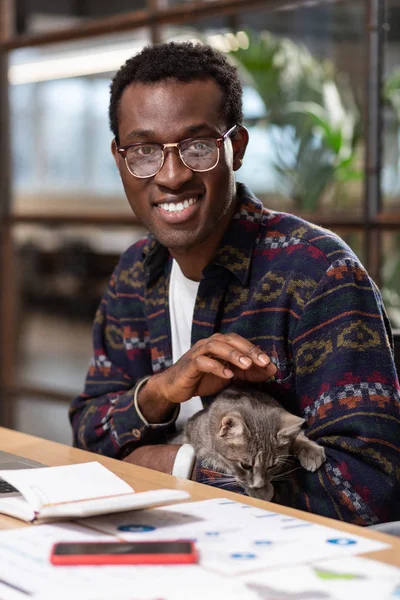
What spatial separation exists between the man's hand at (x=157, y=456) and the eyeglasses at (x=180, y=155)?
Result: 1.80 feet

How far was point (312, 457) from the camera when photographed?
164cm

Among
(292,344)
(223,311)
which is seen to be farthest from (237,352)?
(223,311)

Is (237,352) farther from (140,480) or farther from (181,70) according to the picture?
(181,70)

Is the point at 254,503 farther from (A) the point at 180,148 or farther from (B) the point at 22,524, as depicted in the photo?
Answer: (A) the point at 180,148

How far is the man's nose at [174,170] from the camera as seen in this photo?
1.79m

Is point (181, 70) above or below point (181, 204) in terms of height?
above

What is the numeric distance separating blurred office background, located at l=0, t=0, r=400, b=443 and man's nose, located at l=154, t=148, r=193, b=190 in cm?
101

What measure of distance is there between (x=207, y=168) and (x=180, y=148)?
0.07 m

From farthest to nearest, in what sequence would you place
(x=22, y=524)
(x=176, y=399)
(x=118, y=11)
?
(x=118, y=11) < (x=176, y=399) < (x=22, y=524)

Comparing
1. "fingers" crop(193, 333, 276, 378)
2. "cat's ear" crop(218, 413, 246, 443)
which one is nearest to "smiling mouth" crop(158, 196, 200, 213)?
"fingers" crop(193, 333, 276, 378)

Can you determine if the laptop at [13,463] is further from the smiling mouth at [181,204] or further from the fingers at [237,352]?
the smiling mouth at [181,204]

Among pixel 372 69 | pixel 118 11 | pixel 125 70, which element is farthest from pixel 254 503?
pixel 118 11

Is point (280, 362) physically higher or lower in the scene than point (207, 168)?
lower

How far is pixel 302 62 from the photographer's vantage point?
10.5 feet
